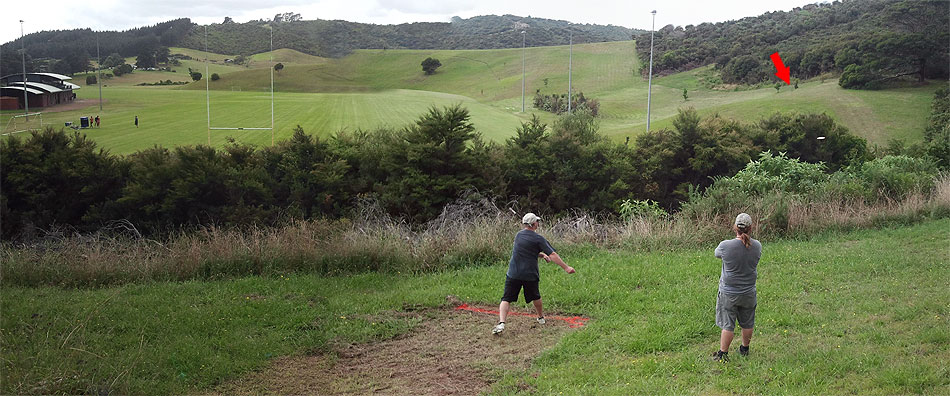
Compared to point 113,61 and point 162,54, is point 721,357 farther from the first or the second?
point 162,54

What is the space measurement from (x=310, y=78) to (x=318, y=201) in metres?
22.9

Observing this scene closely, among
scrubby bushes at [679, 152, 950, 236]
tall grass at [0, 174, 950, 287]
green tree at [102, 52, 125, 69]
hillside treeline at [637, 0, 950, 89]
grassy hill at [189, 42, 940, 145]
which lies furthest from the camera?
hillside treeline at [637, 0, 950, 89]

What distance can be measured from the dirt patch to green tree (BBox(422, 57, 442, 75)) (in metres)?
44.5

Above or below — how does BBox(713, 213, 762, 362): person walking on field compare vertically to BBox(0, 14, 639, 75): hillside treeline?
below

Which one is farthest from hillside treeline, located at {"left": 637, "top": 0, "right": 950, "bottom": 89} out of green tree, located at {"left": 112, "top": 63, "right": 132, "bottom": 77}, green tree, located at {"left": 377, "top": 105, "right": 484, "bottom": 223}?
green tree, located at {"left": 112, "top": 63, "right": 132, "bottom": 77}

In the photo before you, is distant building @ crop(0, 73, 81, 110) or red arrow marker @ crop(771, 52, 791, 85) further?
red arrow marker @ crop(771, 52, 791, 85)

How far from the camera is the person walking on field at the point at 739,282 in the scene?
6680mm

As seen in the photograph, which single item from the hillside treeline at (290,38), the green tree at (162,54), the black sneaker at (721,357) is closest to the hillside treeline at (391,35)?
the hillside treeline at (290,38)

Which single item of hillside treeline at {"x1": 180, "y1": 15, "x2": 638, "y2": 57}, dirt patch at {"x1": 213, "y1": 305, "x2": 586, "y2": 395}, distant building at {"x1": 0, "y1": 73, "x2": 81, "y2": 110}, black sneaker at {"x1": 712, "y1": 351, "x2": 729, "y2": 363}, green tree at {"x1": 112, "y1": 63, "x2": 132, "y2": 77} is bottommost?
dirt patch at {"x1": 213, "y1": 305, "x2": 586, "y2": 395}

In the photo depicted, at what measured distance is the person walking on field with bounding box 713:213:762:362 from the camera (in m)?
6.68

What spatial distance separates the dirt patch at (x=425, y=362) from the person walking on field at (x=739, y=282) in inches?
79.8

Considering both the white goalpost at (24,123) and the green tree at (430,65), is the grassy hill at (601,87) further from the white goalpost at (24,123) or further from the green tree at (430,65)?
the white goalpost at (24,123)

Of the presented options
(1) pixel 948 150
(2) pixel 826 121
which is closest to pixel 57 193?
(1) pixel 948 150

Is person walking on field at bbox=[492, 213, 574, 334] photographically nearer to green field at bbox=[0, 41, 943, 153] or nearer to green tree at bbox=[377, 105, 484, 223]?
green tree at bbox=[377, 105, 484, 223]
